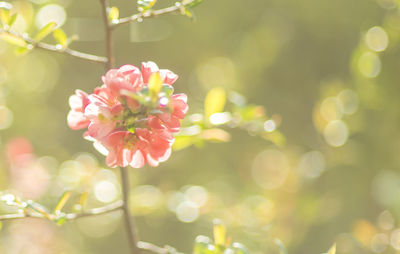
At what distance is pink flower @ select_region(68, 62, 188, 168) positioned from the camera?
1.65ft

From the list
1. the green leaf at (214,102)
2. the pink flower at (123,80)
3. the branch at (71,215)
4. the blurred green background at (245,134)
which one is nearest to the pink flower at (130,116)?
the pink flower at (123,80)

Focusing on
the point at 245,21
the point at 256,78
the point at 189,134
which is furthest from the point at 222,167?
the point at 189,134

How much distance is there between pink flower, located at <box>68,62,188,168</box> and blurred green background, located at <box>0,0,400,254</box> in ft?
1.53

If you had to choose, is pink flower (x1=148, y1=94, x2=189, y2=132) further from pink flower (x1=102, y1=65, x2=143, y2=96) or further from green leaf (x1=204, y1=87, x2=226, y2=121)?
green leaf (x1=204, y1=87, x2=226, y2=121)

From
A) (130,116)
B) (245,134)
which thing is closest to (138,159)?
(130,116)

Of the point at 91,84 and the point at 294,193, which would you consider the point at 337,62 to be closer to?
the point at 294,193

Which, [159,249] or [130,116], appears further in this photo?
[159,249]

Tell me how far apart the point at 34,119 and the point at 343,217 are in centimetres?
98

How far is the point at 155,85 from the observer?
47 centimetres

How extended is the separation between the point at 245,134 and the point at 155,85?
1.34m

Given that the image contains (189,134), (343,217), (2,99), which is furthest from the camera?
(343,217)

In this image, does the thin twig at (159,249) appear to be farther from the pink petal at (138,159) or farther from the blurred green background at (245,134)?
the blurred green background at (245,134)

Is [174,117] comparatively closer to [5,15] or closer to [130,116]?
[130,116]

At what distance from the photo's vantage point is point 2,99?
4.16 ft
